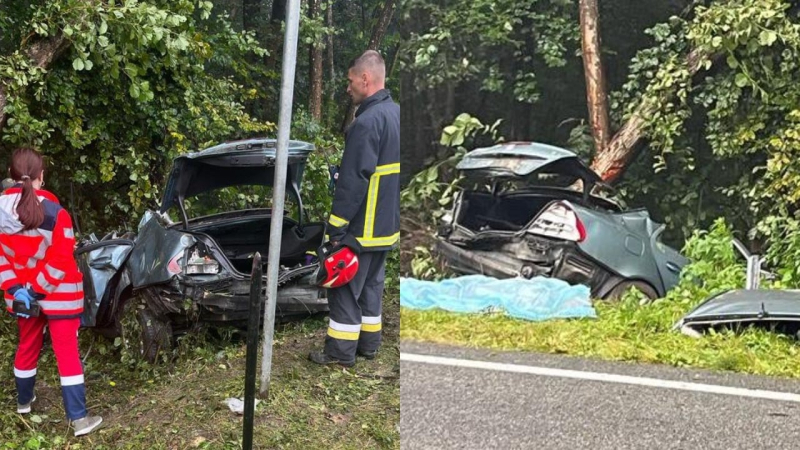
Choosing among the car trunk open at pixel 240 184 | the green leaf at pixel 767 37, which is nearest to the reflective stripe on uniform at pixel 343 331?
the car trunk open at pixel 240 184

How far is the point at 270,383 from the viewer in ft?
7.64

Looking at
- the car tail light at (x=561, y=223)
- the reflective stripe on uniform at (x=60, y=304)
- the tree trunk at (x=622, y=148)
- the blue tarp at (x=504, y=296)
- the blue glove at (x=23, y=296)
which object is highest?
the tree trunk at (x=622, y=148)

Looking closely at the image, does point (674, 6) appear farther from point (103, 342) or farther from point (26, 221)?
point (103, 342)

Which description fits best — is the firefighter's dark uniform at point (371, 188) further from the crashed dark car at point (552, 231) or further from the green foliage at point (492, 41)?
the green foliage at point (492, 41)

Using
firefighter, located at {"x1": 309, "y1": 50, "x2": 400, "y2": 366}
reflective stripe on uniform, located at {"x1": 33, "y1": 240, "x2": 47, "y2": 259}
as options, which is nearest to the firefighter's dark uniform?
firefighter, located at {"x1": 309, "y1": 50, "x2": 400, "y2": 366}

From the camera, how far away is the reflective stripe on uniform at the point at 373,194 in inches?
79.4

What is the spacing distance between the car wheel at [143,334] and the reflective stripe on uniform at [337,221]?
0.68 meters

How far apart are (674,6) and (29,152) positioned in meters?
1.84

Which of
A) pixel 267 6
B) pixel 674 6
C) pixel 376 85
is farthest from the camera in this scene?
pixel 267 6

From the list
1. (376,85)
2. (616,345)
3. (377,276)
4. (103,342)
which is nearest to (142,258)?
(103,342)

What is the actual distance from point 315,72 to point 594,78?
3.25 ft

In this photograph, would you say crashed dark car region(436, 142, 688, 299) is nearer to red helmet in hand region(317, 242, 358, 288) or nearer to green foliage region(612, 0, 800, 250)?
green foliage region(612, 0, 800, 250)

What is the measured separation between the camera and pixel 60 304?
7.47ft

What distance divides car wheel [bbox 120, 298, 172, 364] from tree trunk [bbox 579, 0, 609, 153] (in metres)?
1.49
